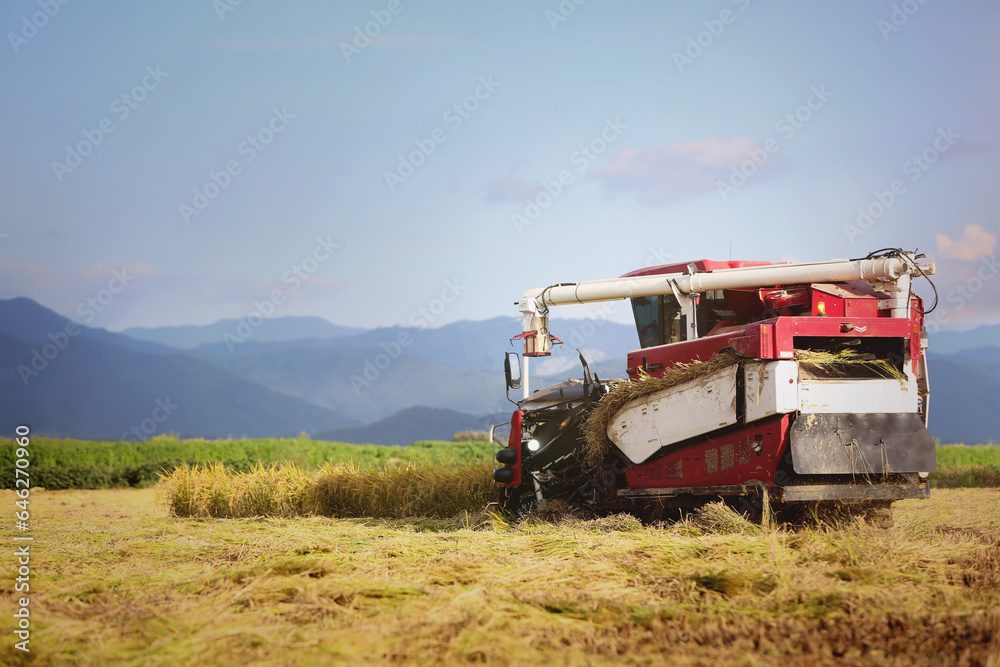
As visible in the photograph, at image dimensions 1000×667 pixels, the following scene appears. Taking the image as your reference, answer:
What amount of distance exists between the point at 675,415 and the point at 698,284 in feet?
5.63

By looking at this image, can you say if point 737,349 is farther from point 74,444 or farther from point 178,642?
point 74,444

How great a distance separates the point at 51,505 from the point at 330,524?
738 cm

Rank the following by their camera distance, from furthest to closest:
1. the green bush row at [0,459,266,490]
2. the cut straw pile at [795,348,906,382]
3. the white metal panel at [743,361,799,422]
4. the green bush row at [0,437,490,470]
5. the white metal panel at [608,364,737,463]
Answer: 1. the green bush row at [0,437,490,470]
2. the green bush row at [0,459,266,490]
3. the white metal panel at [608,364,737,463]
4. the cut straw pile at [795,348,906,382]
5. the white metal panel at [743,361,799,422]

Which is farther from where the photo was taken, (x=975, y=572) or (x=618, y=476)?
(x=618, y=476)

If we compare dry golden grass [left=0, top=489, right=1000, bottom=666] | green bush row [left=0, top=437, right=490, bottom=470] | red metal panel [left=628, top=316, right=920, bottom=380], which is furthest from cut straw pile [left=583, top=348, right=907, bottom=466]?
green bush row [left=0, top=437, right=490, bottom=470]

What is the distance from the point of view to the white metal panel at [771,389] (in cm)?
671

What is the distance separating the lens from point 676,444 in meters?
7.65

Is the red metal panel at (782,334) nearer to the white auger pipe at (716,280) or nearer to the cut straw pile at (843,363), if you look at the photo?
the cut straw pile at (843,363)

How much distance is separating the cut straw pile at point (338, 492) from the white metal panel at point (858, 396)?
4919mm

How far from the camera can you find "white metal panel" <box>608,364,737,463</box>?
7145mm

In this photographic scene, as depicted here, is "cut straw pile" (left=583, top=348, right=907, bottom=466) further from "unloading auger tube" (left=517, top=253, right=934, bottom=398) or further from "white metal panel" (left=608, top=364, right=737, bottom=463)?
"unloading auger tube" (left=517, top=253, right=934, bottom=398)

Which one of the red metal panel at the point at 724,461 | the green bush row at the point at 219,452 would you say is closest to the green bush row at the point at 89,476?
the green bush row at the point at 219,452

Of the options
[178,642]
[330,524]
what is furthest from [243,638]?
[330,524]

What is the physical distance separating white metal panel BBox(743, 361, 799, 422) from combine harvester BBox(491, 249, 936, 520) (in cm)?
1
